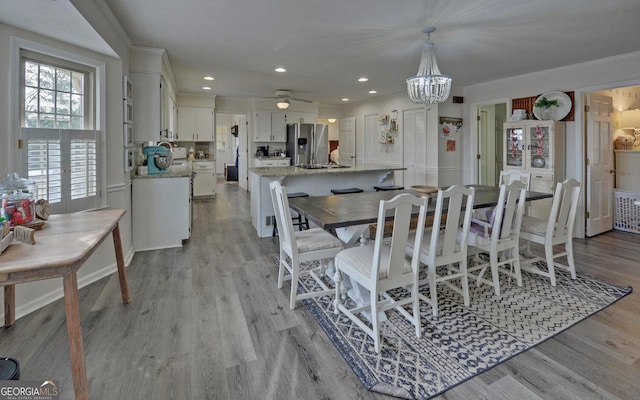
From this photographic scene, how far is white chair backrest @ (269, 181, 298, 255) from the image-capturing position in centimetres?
240

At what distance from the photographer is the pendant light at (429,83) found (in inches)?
123

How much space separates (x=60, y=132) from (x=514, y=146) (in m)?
5.67

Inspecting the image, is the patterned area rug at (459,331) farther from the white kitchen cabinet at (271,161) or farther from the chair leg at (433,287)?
the white kitchen cabinet at (271,161)

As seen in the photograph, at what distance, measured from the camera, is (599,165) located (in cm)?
477

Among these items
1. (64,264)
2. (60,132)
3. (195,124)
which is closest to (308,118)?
(195,124)

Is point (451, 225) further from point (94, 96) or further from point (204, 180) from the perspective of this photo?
point (204, 180)

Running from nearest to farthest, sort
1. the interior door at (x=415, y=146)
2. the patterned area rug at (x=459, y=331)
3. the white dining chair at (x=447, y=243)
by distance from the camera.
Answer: the patterned area rug at (x=459, y=331) → the white dining chair at (x=447, y=243) → the interior door at (x=415, y=146)

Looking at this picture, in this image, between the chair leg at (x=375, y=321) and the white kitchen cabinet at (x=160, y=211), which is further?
the white kitchen cabinet at (x=160, y=211)

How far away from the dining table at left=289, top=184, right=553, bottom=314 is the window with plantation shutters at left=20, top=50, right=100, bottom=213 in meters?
1.82

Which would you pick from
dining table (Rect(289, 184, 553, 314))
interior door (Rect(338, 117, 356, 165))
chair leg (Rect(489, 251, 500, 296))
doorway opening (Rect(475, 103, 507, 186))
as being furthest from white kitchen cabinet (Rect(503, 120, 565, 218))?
interior door (Rect(338, 117, 356, 165))

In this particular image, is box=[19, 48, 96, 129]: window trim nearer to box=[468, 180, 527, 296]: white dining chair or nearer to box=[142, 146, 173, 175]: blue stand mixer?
box=[142, 146, 173, 175]: blue stand mixer

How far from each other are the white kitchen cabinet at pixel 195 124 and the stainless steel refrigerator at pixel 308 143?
1.95 metres

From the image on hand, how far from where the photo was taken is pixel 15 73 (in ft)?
7.67

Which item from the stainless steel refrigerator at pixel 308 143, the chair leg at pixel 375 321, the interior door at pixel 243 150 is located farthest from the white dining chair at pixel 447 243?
the interior door at pixel 243 150
